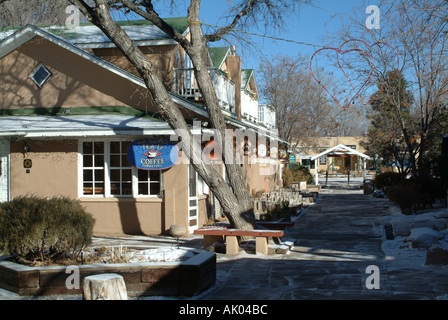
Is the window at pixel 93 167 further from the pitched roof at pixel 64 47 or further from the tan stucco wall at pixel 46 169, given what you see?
the pitched roof at pixel 64 47

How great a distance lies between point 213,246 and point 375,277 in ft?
11.3

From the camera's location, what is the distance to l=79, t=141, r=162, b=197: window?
1164 centimetres

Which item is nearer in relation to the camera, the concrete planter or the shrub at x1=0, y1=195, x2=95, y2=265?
the concrete planter

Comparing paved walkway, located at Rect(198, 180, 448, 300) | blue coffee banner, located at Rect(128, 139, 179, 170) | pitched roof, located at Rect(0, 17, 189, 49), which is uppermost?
pitched roof, located at Rect(0, 17, 189, 49)

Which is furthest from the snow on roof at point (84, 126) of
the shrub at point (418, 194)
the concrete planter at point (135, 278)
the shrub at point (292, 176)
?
the shrub at point (292, 176)

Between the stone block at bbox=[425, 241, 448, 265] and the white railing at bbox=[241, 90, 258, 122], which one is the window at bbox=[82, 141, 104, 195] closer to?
the white railing at bbox=[241, 90, 258, 122]

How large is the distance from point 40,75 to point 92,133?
3.27 m

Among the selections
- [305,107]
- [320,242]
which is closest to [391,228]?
[320,242]

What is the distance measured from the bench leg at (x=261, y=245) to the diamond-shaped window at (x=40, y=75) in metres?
7.89

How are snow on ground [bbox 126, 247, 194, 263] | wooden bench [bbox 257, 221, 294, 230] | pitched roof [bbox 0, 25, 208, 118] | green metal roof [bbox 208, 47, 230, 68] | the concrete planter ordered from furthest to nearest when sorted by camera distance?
green metal roof [bbox 208, 47, 230, 68], pitched roof [bbox 0, 25, 208, 118], wooden bench [bbox 257, 221, 294, 230], snow on ground [bbox 126, 247, 194, 263], the concrete planter

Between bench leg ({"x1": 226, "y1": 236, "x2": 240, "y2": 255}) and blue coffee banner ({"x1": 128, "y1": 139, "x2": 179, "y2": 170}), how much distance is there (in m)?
3.09

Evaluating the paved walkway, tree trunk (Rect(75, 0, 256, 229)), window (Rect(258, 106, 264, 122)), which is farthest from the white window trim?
window (Rect(258, 106, 264, 122))
